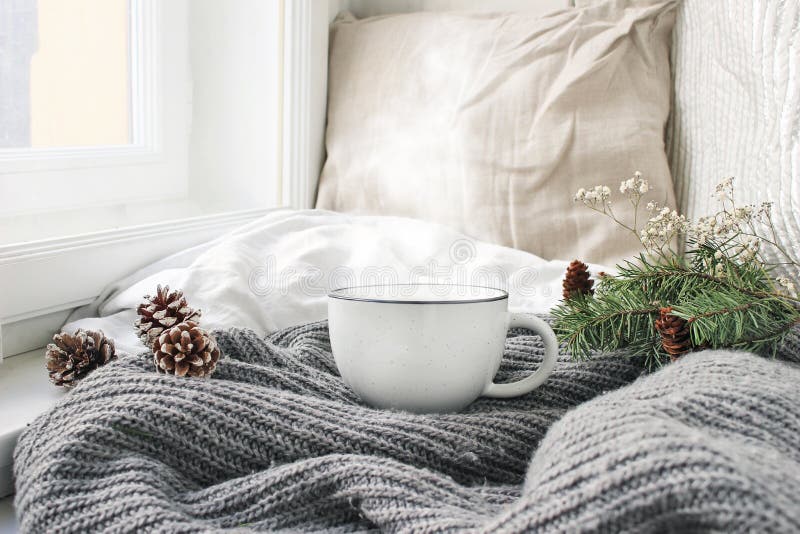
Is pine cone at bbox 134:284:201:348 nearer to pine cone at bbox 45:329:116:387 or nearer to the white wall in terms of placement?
pine cone at bbox 45:329:116:387

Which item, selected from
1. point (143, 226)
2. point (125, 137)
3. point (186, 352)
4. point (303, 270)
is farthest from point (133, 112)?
point (186, 352)

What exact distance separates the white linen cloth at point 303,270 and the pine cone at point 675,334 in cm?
22

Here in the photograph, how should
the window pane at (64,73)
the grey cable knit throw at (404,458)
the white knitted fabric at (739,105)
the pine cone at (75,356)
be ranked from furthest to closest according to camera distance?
the window pane at (64,73), the white knitted fabric at (739,105), the pine cone at (75,356), the grey cable knit throw at (404,458)

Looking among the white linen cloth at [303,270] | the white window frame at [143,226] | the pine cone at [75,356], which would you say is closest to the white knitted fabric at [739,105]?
the white linen cloth at [303,270]

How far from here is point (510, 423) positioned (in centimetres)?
52

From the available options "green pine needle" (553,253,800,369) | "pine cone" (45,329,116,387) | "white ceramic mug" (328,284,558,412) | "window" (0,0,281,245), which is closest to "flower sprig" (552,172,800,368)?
"green pine needle" (553,253,800,369)

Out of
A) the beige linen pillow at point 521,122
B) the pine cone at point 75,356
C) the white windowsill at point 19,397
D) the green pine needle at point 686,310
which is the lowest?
the white windowsill at point 19,397

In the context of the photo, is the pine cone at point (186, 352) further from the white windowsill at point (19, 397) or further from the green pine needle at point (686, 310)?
the green pine needle at point (686, 310)

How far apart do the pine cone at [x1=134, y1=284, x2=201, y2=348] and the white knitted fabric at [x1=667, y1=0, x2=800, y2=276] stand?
1.81 ft

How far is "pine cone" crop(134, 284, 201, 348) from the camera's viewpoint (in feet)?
1.91

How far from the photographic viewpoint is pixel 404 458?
47 cm

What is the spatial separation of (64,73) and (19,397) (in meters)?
0.50

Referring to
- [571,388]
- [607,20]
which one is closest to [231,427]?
[571,388]

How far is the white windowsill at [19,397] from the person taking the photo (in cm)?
53
